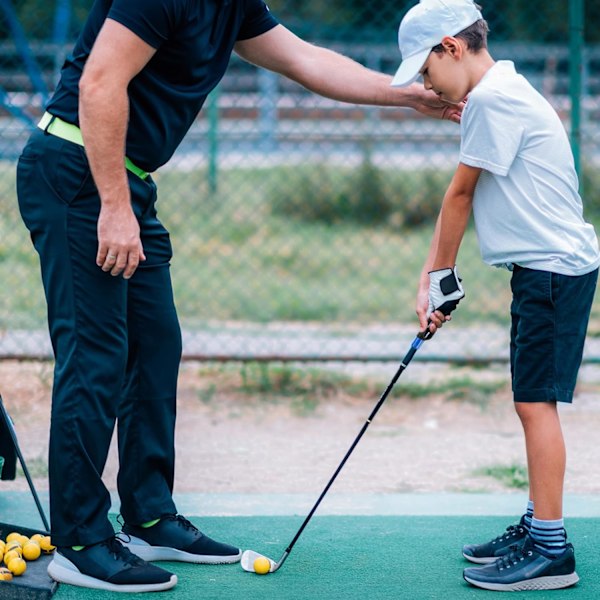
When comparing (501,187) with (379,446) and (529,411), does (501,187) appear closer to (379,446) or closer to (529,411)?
(529,411)

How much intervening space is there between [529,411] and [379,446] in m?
2.03

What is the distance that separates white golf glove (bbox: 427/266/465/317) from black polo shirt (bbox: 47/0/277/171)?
91 centimetres

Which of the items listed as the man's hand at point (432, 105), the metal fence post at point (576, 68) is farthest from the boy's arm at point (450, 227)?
the metal fence post at point (576, 68)

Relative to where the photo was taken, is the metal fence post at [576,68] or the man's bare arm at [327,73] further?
the metal fence post at [576,68]

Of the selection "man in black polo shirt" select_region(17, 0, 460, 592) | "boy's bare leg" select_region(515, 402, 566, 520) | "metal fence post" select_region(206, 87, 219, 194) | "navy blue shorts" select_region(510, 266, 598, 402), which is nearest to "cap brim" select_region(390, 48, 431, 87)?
"man in black polo shirt" select_region(17, 0, 460, 592)

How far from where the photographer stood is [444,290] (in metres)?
3.54

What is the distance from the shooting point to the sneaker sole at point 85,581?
3469mm

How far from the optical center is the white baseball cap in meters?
3.40

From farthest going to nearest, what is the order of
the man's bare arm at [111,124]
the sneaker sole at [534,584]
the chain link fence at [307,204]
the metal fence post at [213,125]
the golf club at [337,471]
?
1. the metal fence post at [213,125]
2. the chain link fence at [307,204]
3. the golf club at [337,471]
4. the sneaker sole at [534,584]
5. the man's bare arm at [111,124]

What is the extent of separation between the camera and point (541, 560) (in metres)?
3.51

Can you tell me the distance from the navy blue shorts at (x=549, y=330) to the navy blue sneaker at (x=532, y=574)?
49 centimetres

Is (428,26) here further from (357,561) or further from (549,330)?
(357,561)

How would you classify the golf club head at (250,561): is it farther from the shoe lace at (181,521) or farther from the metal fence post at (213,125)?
the metal fence post at (213,125)

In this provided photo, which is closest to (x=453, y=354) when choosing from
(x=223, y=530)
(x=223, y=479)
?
(x=223, y=479)
